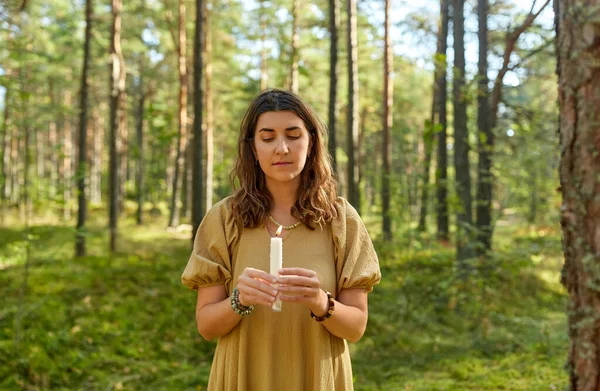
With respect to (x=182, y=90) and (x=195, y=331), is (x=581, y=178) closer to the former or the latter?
(x=195, y=331)

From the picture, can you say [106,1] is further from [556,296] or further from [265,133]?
[265,133]

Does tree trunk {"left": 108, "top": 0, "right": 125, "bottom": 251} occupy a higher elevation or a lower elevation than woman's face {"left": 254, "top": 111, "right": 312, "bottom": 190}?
higher

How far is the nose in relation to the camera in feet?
5.99

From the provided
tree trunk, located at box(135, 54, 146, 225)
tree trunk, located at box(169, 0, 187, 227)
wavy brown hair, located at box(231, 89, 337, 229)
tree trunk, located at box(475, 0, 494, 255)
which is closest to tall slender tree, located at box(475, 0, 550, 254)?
tree trunk, located at box(475, 0, 494, 255)

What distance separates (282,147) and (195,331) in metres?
6.12

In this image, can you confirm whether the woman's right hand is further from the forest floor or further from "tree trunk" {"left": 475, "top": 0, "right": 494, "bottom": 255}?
"tree trunk" {"left": 475, "top": 0, "right": 494, "bottom": 255}

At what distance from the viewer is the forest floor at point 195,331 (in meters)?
5.32

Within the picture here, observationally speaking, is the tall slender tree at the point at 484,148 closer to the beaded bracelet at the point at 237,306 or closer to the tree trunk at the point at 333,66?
the beaded bracelet at the point at 237,306

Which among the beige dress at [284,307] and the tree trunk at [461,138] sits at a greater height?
the tree trunk at [461,138]

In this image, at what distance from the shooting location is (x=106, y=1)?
16109 millimetres

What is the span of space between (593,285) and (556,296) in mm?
10256

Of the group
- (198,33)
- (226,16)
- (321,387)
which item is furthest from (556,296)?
(226,16)

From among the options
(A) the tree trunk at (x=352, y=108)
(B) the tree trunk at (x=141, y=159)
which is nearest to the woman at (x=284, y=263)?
(A) the tree trunk at (x=352, y=108)

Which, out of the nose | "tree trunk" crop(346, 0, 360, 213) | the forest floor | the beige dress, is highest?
"tree trunk" crop(346, 0, 360, 213)
